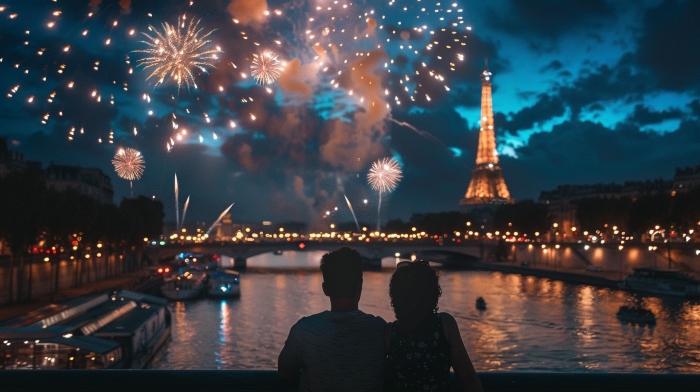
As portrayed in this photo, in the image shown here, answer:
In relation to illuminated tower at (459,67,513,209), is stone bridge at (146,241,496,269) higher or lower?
lower

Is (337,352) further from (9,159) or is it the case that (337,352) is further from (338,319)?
(9,159)

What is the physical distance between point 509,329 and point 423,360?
2016 centimetres

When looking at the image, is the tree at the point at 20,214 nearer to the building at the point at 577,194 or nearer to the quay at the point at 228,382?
the quay at the point at 228,382

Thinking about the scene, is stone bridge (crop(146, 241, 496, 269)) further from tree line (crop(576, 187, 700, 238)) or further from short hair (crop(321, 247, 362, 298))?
short hair (crop(321, 247, 362, 298))

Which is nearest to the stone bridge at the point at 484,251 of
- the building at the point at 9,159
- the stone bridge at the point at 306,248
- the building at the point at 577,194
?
the stone bridge at the point at 306,248

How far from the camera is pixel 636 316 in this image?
72.0 ft

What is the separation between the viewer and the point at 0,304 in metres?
21.0

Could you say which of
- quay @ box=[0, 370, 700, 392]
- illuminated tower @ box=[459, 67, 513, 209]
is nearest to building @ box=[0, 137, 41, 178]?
quay @ box=[0, 370, 700, 392]

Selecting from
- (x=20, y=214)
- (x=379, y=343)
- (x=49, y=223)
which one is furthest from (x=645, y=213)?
(x=379, y=343)

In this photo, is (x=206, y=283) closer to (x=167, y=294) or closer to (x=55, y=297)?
(x=167, y=294)

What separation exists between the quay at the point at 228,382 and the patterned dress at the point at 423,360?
48cm

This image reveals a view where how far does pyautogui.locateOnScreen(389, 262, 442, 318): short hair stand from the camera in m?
2.09

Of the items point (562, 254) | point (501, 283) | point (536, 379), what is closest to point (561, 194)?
point (562, 254)

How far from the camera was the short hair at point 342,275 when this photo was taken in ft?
7.26
